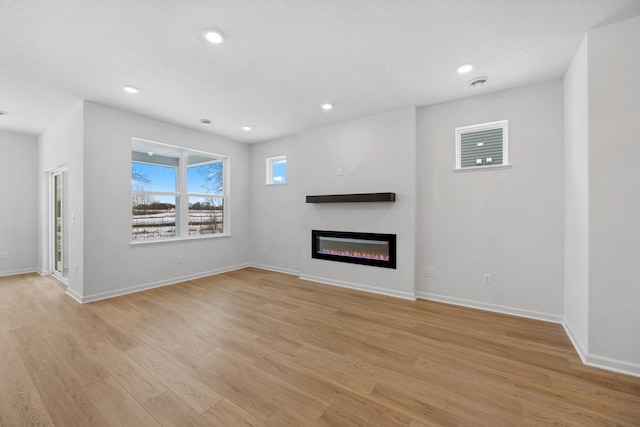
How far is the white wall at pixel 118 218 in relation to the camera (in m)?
3.57

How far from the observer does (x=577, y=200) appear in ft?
7.98

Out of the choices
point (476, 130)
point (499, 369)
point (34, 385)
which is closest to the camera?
point (34, 385)

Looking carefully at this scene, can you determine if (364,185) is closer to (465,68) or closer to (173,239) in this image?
(465,68)

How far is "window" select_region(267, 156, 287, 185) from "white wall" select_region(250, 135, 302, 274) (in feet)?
0.30

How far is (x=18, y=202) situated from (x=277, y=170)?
196 inches

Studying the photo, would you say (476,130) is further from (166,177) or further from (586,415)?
(166,177)

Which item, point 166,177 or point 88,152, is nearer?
point 88,152

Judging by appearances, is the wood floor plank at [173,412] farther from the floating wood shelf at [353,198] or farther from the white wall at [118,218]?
the floating wood shelf at [353,198]

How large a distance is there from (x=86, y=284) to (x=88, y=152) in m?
1.80

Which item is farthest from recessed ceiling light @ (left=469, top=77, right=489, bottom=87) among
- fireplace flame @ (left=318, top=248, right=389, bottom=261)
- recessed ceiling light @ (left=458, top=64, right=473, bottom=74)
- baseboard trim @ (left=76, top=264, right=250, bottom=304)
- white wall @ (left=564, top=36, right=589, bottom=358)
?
baseboard trim @ (left=76, top=264, right=250, bottom=304)

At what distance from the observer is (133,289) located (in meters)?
3.97

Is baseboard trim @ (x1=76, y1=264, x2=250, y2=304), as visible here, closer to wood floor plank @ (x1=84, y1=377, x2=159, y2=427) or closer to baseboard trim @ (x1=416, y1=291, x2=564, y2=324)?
wood floor plank @ (x1=84, y1=377, x2=159, y2=427)

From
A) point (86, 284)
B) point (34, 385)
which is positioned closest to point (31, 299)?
point (86, 284)

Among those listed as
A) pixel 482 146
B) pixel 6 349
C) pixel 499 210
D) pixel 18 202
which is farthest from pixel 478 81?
pixel 18 202
